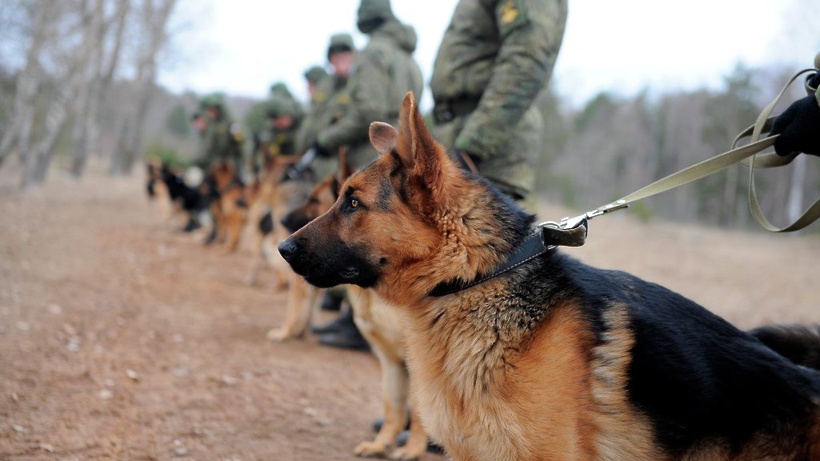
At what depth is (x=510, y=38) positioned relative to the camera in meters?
4.61

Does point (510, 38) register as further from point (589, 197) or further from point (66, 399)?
point (589, 197)

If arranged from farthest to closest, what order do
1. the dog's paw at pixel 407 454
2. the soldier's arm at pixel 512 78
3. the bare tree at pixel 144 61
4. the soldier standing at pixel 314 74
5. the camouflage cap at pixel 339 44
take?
the bare tree at pixel 144 61
the soldier standing at pixel 314 74
the camouflage cap at pixel 339 44
the soldier's arm at pixel 512 78
the dog's paw at pixel 407 454

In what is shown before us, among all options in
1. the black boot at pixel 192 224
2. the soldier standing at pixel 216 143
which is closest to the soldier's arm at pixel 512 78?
the soldier standing at pixel 216 143

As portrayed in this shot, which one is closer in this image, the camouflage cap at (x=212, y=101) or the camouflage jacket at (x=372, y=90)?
the camouflage jacket at (x=372, y=90)

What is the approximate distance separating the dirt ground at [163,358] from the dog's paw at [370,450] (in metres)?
0.08

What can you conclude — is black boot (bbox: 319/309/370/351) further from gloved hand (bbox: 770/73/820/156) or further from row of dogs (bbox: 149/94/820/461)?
gloved hand (bbox: 770/73/820/156)

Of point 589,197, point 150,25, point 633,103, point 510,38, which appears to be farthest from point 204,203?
point 633,103

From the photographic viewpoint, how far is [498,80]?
4555mm

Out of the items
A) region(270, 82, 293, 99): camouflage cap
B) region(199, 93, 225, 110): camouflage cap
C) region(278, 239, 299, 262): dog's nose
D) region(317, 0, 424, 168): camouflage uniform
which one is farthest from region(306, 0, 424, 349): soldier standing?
region(199, 93, 225, 110): camouflage cap

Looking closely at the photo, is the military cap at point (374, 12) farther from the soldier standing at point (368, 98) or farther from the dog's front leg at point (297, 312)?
the dog's front leg at point (297, 312)

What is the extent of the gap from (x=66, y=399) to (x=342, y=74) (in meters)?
6.76

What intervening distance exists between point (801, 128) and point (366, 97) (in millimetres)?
4982

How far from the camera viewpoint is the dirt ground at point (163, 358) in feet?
13.3

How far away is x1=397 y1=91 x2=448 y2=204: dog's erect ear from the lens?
8.59 ft
